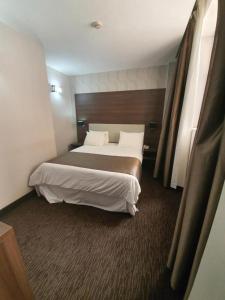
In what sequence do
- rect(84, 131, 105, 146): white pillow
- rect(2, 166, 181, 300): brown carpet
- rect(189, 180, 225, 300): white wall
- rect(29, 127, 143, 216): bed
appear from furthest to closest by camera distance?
rect(84, 131, 105, 146): white pillow → rect(29, 127, 143, 216): bed → rect(2, 166, 181, 300): brown carpet → rect(189, 180, 225, 300): white wall

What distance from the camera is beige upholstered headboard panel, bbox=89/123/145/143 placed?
143 inches

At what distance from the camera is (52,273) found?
124cm

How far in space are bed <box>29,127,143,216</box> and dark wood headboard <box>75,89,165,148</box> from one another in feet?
5.21

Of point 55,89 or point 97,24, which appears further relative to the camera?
point 55,89

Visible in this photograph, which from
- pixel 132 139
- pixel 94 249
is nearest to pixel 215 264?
pixel 94 249

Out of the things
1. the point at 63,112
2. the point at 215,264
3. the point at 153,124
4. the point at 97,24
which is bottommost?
the point at 215,264

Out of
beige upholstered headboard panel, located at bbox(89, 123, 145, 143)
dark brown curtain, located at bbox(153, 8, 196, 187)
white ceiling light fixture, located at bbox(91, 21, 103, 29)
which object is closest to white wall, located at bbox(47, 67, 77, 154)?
beige upholstered headboard panel, located at bbox(89, 123, 145, 143)

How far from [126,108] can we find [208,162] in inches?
123

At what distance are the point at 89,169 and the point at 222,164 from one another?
163 centimetres

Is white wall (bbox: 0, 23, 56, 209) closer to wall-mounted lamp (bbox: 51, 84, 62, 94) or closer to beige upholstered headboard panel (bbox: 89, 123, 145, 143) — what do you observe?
wall-mounted lamp (bbox: 51, 84, 62, 94)

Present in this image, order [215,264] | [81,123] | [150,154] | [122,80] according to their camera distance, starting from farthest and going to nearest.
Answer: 1. [81,123]
2. [122,80]
3. [150,154]
4. [215,264]

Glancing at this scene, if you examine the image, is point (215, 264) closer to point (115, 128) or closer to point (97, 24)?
point (97, 24)

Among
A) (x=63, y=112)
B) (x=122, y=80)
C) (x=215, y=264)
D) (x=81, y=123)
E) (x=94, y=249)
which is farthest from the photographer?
(x=81, y=123)

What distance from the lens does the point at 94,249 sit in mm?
1454
